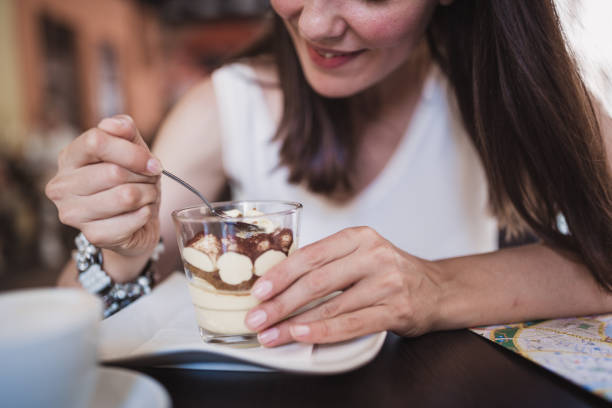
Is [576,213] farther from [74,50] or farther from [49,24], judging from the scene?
[74,50]

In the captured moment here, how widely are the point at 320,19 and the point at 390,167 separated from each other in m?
0.63

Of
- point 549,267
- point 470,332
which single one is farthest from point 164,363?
point 549,267

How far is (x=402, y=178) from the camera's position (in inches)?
57.4

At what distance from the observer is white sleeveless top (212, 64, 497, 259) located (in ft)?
4.74

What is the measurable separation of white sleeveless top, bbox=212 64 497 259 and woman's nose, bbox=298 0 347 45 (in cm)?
51

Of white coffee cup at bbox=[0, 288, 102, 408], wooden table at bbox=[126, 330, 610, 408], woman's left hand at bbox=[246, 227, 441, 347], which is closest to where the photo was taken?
white coffee cup at bbox=[0, 288, 102, 408]

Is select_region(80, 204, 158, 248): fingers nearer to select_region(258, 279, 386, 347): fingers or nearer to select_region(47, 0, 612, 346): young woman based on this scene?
select_region(47, 0, 612, 346): young woman

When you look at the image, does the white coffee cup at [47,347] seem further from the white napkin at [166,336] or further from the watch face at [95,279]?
the watch face at [95,279]

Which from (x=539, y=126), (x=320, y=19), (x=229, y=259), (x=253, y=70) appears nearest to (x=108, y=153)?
(x=229, y=259)

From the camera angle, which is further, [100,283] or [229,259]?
[100,283]

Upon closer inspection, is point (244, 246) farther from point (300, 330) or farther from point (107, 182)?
point (107, 182)

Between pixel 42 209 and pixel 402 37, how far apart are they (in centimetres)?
456

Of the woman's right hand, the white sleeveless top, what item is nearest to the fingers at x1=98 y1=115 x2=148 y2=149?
the woman's right hand

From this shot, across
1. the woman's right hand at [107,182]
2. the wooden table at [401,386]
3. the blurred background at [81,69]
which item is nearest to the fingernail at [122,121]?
the woman's right hand at [107,182]
